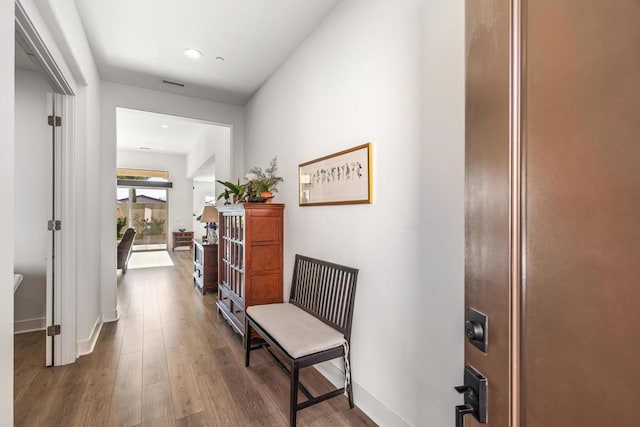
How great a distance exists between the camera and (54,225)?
2348 mm

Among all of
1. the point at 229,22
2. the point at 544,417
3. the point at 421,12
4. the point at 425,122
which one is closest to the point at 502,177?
the point at 544,417

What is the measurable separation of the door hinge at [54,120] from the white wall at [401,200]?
84.5 inches

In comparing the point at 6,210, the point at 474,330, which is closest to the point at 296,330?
the point at 474,330

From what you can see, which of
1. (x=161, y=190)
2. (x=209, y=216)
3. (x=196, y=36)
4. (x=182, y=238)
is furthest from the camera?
(x=182, y=238)

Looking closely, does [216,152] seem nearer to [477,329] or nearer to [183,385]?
[183,385]

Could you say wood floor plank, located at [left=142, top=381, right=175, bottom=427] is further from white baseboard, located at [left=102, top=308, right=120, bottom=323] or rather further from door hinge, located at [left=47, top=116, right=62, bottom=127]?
door hinge, located at [left=47, top=116, right=62, bottom=127]

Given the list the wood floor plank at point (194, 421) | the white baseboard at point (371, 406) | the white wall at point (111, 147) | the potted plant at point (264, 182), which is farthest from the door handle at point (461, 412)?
the white wall at point (111, 147)

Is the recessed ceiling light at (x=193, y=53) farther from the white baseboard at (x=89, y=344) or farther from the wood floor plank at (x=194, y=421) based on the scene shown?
the wood floor plank at (x=194, y=421)

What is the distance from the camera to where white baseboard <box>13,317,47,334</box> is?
3061 mm

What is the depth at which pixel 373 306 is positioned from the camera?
1.81 metres

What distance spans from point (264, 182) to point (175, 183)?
24.8ft

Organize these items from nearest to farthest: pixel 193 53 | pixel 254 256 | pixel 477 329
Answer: pixel 477 329, pixel 254 256, pixel 193 53

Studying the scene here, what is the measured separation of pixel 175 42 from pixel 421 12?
227 centimetres

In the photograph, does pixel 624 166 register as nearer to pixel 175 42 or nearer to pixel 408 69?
pixel 408 69
